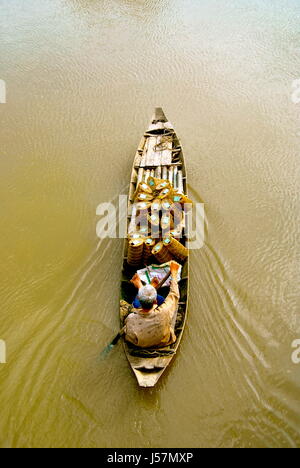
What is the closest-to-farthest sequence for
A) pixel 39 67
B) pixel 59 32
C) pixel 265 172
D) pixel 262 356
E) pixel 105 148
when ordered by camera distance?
pixel 262 356 < pixel 265 172 < pixel 105 148 < pixel 39 67 < pixel 59 32

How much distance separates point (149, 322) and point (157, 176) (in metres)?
3.37

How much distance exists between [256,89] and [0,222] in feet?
24.3

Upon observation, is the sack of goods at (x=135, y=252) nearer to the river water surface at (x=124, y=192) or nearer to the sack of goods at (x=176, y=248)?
the sack of goods at (x=176, y=248)

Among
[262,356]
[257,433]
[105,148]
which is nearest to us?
[257,433]

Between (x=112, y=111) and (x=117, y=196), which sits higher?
(x=112, y=111)

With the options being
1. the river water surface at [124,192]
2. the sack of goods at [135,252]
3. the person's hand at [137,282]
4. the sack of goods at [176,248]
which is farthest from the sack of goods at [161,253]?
the river water surface at [124,192]

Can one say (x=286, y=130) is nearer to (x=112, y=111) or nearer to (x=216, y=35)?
(x=112, y=111)

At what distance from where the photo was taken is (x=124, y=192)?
22.1 feet

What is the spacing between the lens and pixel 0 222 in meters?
6.38

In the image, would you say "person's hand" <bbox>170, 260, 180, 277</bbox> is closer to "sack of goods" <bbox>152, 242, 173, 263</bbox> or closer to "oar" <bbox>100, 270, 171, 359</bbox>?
"oar" <bbox>100, 270, 171, 359</bbox>

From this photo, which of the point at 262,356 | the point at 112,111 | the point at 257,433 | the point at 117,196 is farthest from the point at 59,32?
the point at 257,433

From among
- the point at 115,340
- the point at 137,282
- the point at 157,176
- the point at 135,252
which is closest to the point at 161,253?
the point at 135,252

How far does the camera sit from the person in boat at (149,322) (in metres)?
3.86

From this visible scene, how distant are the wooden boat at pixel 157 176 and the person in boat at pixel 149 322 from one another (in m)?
0.17
